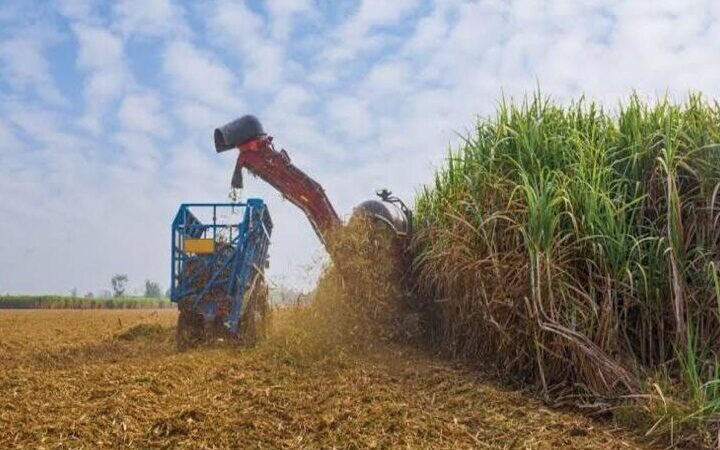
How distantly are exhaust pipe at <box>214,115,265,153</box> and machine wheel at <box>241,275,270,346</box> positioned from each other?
167 cm

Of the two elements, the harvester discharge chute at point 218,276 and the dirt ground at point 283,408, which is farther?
the harvester discharge chute at point 218,276

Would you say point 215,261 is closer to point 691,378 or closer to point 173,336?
point 173,336

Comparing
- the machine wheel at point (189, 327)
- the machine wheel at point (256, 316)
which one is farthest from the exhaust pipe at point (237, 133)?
the machine wheel at point (189, 327)

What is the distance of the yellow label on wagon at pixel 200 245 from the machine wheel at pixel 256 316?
2.18ft

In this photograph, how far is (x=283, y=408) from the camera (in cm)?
466

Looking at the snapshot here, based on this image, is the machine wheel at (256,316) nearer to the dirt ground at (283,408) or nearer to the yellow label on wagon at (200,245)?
the yellow label on wagon at (200,245)

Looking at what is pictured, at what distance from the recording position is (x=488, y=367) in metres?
5.73

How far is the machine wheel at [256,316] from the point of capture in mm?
8137

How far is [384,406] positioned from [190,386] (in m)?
1.61

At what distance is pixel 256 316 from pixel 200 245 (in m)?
1.06

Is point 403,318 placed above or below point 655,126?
below

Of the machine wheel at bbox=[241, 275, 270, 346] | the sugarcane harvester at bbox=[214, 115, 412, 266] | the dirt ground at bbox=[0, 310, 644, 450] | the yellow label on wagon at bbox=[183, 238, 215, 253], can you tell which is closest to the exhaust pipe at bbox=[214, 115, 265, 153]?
the sugarcane harvester at bbox=[214, 115, 412, 266]

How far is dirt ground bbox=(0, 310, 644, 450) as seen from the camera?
13.5ft

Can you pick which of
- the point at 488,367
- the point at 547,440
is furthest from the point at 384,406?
the point at 488,367
